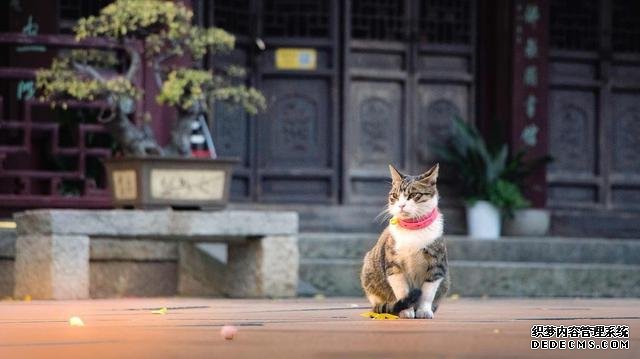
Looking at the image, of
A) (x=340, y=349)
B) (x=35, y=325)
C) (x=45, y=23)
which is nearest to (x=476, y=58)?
(x=45, y=23)

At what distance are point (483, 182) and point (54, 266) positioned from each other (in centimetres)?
438

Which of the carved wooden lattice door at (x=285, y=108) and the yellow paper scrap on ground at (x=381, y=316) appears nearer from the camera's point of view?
the yellow paper scrap on ground at (x=381, y=316)

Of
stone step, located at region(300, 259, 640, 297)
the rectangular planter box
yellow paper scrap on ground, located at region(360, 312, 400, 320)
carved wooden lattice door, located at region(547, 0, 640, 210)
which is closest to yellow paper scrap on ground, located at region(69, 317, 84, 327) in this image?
yellow paper scrap on ground, located at region(360, 312, 400, 320)

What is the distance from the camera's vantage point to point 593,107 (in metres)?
13.2

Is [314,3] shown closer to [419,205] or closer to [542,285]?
[542,285]

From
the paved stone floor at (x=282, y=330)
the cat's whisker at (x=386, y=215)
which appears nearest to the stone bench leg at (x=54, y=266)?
the paved stone floor at (x=282, y=330)

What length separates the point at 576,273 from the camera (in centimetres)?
1070

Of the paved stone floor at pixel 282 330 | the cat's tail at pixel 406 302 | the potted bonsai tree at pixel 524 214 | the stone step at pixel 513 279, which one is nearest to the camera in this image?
the paved stone floor at pixel 282 330

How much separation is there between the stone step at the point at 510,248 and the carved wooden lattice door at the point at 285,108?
4.17ft

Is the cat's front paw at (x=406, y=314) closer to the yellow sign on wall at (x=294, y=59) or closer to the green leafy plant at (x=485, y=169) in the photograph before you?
the green leafy plant at (x=485, y=169)

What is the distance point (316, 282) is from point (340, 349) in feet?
16.6

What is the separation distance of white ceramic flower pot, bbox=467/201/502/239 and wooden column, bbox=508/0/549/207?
602mm

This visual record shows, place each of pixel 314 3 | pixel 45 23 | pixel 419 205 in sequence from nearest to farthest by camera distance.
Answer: pixel 419 205, pixel 45 23, pixel 314 3

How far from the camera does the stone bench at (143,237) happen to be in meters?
9.27
